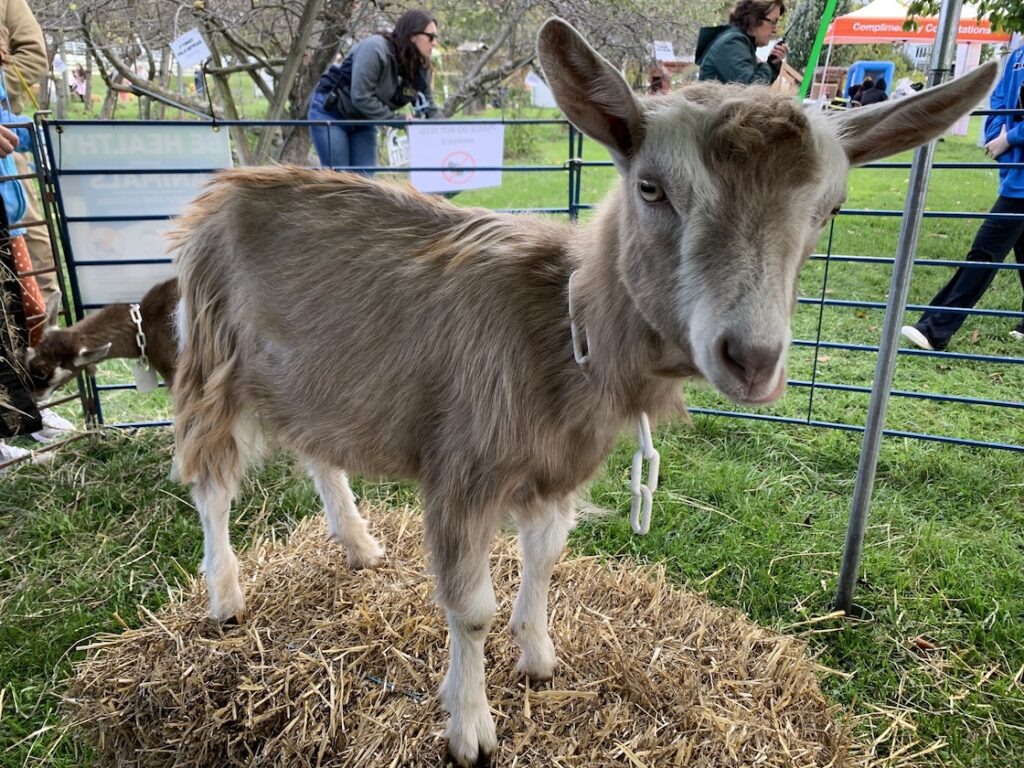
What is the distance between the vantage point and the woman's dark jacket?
6.50 metres

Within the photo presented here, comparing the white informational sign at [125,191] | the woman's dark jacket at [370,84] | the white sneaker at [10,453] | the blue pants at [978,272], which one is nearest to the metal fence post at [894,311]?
the blue pants at [978,272]

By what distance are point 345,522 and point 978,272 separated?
5.12 m

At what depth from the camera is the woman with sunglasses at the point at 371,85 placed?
648 centimetres

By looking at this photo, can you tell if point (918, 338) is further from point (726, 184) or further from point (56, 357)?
point (56, 357)

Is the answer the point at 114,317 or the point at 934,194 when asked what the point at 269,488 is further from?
the point at 934,194

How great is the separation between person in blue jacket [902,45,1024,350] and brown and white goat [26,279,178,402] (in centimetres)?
493

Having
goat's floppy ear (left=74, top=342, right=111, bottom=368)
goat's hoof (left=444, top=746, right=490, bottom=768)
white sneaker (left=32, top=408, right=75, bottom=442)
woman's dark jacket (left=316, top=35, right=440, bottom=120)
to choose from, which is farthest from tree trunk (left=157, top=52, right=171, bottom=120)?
goat's hoof (left=444, top=746, right=490, bottom=768)

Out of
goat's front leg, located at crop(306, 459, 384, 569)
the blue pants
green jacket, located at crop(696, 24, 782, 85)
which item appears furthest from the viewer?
green jacket, located at crop(696, 24, 782, 85)

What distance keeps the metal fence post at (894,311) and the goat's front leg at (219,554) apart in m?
2.55

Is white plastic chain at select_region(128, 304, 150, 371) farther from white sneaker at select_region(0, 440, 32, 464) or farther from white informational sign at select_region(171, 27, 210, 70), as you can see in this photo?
white informational sign at select_region(171, 27, 210, 70)

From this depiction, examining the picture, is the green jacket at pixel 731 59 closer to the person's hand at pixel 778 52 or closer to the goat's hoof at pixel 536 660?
the person's hand at pixel 778 52

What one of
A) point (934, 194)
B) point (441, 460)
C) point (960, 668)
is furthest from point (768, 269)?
point (934, 194)

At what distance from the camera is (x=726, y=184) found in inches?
64.6

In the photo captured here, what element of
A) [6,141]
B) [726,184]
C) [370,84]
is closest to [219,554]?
[726,184]
